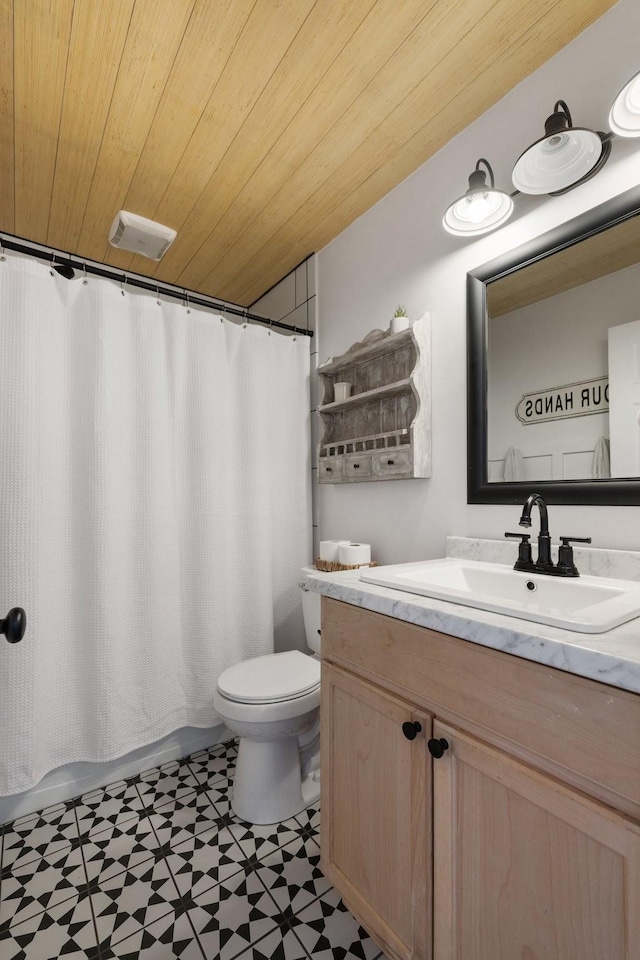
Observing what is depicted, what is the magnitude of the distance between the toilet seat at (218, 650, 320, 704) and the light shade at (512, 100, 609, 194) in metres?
1.63

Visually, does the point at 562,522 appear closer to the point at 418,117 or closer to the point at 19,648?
the point at 418,117

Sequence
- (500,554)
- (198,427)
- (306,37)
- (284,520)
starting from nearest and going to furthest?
(306,37), (500,554), (198,427), (284,520)

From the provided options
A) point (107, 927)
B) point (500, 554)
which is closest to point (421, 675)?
point (500, 554)

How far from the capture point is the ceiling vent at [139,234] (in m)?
1.83

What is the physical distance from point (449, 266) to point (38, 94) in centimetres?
139

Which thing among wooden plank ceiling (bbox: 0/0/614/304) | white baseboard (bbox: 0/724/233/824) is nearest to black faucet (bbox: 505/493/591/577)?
wooden plank ceiling (bbox: 0/0/614/304)

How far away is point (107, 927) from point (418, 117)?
2.45 metres

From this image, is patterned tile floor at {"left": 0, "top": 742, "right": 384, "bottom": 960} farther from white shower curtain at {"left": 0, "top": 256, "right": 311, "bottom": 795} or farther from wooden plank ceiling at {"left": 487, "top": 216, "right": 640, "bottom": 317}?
wooden plank ceiling at {"left": 487, "top": 216, "right": 640, "bottom": 317}

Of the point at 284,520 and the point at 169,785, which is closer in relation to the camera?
the point at 169,785

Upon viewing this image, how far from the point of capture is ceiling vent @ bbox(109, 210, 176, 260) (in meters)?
1.83

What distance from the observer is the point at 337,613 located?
1120 millimetres

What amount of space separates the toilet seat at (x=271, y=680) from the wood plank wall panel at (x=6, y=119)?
1.96m

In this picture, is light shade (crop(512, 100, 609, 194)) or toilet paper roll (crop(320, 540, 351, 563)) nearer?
light shade (crop(512, 100, 609, 194))

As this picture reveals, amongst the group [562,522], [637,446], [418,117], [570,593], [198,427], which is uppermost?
[418,117]
